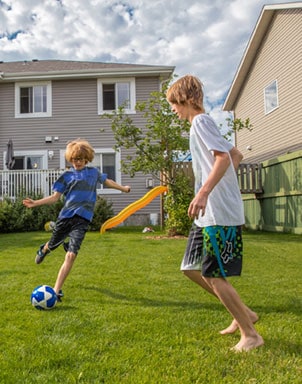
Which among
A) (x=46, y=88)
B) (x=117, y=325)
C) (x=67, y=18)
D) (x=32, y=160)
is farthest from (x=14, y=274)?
(x=46, y=88)

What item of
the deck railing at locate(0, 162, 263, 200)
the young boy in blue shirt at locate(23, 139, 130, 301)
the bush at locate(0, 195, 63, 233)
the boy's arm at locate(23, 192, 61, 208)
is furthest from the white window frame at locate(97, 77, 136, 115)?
the boy's arm at locate(23, 192, 61, 208)

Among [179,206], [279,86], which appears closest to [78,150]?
[179,206]

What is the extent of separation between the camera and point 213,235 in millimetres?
2486

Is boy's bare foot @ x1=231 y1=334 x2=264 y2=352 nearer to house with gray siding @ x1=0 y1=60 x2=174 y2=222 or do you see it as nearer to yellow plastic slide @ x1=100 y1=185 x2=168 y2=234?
yellow plastic slide @ x1=100 y1=185 x2=168 y2=234

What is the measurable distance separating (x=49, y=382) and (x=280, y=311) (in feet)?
6.99

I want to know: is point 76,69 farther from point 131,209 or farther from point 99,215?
point 131,209

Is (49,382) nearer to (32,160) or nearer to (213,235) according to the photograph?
(213,235)

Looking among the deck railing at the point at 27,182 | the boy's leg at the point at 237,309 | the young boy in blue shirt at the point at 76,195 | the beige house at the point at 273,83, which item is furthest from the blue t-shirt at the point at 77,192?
the beige house at the point at 273,83

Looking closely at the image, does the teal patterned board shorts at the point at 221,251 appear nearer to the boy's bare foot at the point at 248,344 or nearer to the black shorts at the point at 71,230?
the boy's bare foot at the point at 248,344

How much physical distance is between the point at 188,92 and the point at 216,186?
2.14ft

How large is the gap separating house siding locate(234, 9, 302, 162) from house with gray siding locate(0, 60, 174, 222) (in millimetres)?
3616

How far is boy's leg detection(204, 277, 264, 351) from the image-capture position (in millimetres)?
2469

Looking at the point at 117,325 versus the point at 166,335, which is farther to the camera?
the point at 117,325

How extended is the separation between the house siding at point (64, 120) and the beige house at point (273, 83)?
4.08 metres
